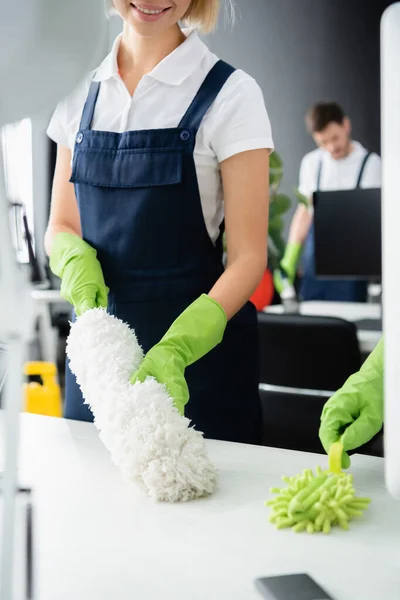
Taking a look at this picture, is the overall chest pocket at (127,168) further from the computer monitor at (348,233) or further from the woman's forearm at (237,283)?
the computer monitor at (348,233)

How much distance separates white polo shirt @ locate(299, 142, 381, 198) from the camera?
14.6 ft

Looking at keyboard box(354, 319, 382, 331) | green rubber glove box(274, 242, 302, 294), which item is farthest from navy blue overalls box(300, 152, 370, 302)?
keyboard box(354, 319, 382, 331)

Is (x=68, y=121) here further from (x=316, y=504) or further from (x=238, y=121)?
(x=316, y=504)

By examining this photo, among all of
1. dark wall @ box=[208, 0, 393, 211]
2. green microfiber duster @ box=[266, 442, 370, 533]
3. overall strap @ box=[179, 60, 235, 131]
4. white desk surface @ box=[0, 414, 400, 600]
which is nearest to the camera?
white desk surface @ box=[0, 414, 400, 600]

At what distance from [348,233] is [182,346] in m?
1.76

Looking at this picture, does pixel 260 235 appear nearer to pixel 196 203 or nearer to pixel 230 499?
pixel 196 203

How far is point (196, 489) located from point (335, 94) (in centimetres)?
519

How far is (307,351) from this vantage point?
2117 mm

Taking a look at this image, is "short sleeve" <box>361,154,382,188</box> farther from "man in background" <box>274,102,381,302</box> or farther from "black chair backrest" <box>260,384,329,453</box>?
"black chair backrest" <box>260,384,329,453</box>

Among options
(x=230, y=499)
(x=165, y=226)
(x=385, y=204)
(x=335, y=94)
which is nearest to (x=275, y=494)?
(x=230, y=499)

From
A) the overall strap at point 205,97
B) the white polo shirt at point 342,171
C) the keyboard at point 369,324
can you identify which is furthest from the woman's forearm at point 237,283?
the white polo shirt at point 342,171

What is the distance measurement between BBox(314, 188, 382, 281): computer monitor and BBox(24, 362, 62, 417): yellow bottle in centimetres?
150

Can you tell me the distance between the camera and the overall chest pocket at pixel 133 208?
4.71 ft

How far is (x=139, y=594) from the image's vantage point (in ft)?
2.24
